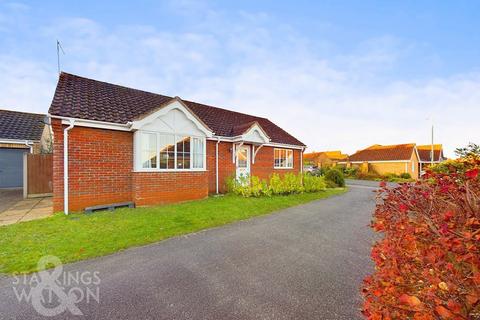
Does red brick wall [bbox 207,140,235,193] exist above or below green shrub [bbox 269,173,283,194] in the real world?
above

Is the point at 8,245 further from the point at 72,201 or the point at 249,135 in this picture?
Result: the point at 249,135

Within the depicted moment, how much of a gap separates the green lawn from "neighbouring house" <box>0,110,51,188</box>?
10.9 m

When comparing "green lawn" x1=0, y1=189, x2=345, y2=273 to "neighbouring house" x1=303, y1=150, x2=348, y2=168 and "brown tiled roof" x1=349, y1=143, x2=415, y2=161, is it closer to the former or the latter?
"brown tiled roof" x1=349, y1=143, x2=415, y2=161

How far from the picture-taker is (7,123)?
583 inches

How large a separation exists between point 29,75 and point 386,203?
17.8 meters

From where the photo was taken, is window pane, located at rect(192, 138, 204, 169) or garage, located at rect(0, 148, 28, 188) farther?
garage, located at rect(0, 148, 28, 188)

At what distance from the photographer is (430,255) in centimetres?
139

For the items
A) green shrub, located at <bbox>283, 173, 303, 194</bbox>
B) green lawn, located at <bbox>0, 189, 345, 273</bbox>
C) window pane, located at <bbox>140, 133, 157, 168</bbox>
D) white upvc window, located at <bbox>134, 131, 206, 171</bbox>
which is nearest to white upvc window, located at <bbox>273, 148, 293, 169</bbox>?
green shrub, located at <bbox>283, 173, 303, 194</bbox>

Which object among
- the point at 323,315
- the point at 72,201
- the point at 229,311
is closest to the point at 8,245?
the point at 72,201

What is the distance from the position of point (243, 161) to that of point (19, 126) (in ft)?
53.2

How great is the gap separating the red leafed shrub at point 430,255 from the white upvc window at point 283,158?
13.9 meters

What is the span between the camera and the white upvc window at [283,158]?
16.2 metres

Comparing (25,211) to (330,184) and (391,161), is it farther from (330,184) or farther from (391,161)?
(391,161)

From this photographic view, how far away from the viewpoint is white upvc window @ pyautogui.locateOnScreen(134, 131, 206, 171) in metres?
9.01
